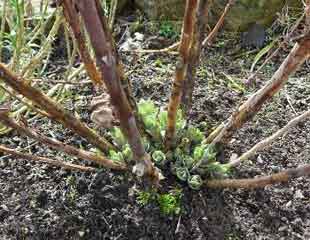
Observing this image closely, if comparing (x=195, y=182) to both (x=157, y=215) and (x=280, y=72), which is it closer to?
(x=157, y=215)

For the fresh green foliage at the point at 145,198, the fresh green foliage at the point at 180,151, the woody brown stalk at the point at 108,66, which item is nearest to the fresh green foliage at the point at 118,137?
the fresh green foliage at the point at 180,151

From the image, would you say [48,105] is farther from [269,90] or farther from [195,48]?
[269,90]

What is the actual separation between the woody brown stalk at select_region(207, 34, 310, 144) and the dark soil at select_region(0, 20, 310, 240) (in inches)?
6.1

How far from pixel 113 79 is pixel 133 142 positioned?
239 millimetres

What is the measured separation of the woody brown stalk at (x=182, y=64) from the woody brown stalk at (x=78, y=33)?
0.56 ft

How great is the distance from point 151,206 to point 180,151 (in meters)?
0.14

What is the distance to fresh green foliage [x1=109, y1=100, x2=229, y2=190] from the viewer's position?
3.80 ft

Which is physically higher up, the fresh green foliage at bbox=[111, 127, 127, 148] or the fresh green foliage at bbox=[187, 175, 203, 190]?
the fresh green foliage at bbox=[111, 127, 127, 148]

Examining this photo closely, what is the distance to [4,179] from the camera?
1308 millimetres

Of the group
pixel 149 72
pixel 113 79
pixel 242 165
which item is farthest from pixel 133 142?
pixel 149 72

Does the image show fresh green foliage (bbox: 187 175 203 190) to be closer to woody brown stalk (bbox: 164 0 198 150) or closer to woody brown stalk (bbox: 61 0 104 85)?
woody brown stalk (bbox: 164 0 198 150)

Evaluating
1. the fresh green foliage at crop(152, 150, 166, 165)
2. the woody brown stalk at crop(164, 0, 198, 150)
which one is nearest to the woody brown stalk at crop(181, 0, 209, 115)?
the woody brown stalk at crop(164, 0, 198, 150)

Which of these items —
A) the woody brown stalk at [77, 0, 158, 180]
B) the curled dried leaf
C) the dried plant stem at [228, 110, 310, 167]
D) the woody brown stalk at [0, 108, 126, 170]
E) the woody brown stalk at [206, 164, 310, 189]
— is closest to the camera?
the woody brown stalk at [77, 0, 158, 180]

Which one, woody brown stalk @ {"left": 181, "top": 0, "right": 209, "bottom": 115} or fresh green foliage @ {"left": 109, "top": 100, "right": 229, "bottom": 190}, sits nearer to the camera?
woody brown stalk @ {"left": 181, "top": 0, "right": 209, "bottom": 115}
